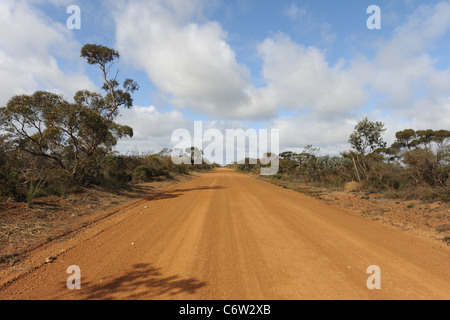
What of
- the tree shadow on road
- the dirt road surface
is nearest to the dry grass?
the dirt road surface

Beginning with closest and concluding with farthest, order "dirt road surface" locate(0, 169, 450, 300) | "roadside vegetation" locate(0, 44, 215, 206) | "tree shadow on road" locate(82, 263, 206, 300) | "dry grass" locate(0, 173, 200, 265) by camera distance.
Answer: "tree shadow on road" locate(82, 263, 206, 300)
"dirt road surface" locate(0, 169, 450, 300)
"dry grass" locate(0, 173, 200, 265)
"roadside vegetation" locate(0, 44, 215, 206)

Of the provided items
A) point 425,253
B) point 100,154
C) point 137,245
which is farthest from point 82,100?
point 425,253

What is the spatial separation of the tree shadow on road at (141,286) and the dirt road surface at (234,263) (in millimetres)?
14

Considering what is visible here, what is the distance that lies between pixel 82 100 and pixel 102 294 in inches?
516

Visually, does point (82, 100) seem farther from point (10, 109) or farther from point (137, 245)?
point (137, 245)

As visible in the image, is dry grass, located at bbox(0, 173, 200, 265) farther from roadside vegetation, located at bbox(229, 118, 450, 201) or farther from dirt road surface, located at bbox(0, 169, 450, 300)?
roadside vegetation, located at bbox(229, 118, 450, 201)

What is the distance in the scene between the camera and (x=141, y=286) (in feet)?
10.6

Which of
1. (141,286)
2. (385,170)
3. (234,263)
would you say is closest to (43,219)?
(141,286)

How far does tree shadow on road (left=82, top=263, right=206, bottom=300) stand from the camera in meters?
3.05

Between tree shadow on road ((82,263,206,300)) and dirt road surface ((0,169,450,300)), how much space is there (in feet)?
0.05

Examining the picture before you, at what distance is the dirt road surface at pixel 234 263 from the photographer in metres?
3.17

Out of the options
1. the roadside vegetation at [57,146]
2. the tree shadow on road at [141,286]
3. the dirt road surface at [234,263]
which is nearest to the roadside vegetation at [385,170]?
the dirt road surface at [234,263]

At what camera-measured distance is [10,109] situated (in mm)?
9375

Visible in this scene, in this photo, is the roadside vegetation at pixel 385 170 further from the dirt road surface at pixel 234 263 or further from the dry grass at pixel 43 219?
the dry grass at pixel 43 219
